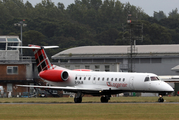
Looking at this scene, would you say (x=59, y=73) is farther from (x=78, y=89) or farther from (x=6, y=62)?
(x=6, y=62)

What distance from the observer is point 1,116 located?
30.9 m

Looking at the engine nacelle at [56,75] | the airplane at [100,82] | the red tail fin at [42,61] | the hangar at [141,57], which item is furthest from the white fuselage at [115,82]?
the hangar at [141,57]

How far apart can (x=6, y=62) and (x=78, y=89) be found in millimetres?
36594

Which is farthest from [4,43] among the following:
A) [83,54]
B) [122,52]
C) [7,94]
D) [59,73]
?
[59,73]

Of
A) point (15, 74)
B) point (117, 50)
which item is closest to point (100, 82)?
point (15, 74)

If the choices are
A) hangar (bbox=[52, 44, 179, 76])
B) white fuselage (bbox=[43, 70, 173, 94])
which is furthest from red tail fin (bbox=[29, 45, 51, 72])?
hangar (bbox=[52, 44, 179, 76])

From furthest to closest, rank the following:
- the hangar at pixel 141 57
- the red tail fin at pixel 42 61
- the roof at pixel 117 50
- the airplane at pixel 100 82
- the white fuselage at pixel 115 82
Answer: the roof at pixel 117 50 < the hangar at pixel 141 57 < the red tail fin at pixel 42 61 < the airplane at pixel 100 82 < the white fuselage at pixel 115 82

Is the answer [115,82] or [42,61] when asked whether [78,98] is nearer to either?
[115,82]

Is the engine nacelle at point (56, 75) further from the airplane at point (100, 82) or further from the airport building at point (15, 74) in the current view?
the airport building at point (15, 74)

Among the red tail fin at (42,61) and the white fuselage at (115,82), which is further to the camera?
the red tail fin at (42,61)

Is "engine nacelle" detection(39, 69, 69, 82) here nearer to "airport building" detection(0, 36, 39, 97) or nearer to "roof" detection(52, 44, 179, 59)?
"airport building" detection(0, 36, 39, 97)

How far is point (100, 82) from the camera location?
47969mm

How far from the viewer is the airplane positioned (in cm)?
4516

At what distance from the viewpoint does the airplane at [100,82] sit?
4516 centimetres
